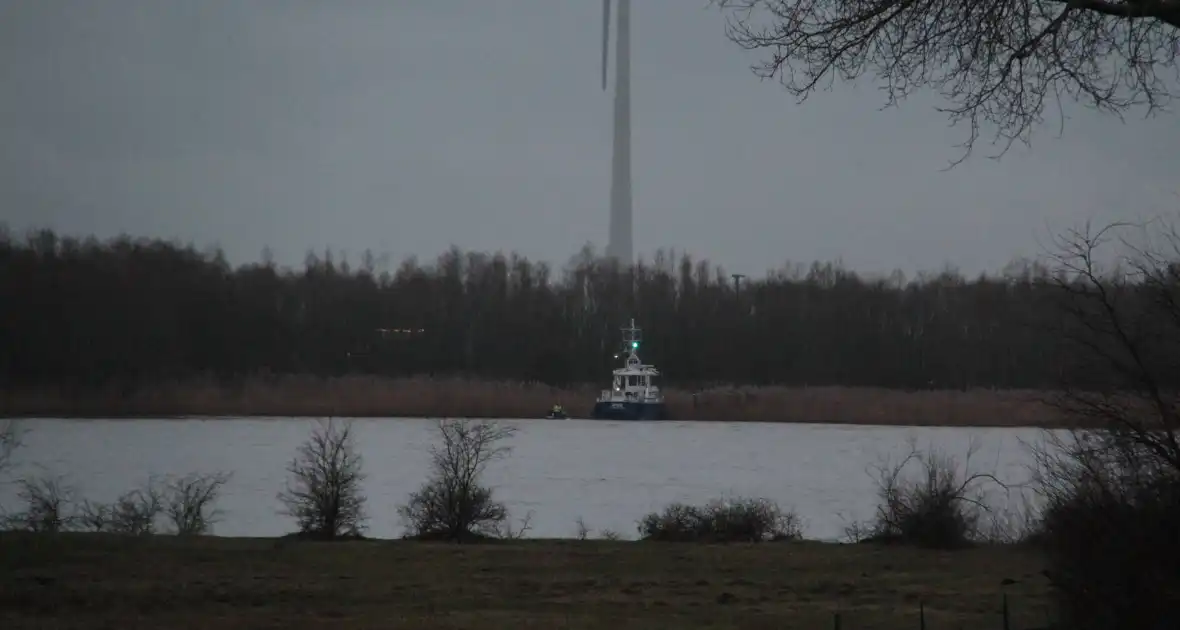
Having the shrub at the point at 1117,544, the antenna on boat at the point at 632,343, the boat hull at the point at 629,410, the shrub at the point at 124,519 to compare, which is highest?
the antenna on boat at the point at 632,343

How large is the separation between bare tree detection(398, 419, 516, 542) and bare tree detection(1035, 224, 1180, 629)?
12.1 m

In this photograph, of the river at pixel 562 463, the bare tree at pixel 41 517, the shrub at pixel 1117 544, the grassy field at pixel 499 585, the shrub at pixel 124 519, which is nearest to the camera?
the shrub at pixel 1117 544

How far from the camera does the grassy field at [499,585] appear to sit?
480 inches

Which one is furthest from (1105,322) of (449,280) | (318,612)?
(449,280)

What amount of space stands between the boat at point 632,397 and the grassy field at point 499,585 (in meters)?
49.2

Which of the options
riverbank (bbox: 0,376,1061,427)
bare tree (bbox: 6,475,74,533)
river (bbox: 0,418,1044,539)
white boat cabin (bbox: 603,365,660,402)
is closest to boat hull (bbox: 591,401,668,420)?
white boat cabin (bbox: 603,365,660,402)

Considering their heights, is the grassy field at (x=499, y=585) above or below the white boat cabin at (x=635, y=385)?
below

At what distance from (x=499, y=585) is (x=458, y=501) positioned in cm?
616

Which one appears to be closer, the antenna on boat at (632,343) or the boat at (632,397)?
the boat at (632,397)

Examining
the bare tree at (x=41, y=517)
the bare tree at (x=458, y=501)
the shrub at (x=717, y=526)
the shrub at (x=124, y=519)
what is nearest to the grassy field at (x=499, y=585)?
the shrub at (x=717, y=526)

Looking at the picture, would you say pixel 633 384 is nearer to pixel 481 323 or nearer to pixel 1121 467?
pixel 481 323

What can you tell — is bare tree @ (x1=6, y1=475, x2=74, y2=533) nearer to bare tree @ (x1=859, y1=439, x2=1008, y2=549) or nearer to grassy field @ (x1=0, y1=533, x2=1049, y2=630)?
grassy field @ (x1=0, y1=533, x2=1049, y2=630)

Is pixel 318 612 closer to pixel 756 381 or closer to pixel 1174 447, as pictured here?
pixel 1174 447

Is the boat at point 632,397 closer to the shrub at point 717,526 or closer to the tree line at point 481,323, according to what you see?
the tree line at point 481,323
